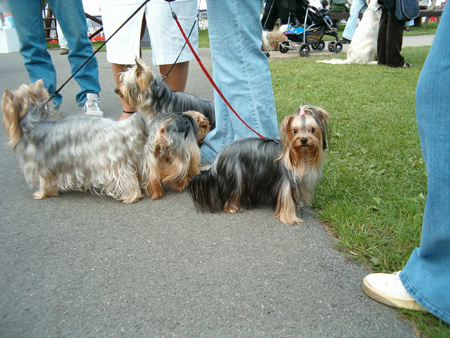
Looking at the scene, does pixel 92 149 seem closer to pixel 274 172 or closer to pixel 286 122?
pixel 274 172

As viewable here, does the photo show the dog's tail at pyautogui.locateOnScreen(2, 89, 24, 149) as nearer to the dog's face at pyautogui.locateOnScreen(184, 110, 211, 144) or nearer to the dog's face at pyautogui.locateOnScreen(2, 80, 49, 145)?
the dog's face at pyautogui.locateOnScreen(2, 80, 49, 145)

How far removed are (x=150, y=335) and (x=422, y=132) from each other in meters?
1.62

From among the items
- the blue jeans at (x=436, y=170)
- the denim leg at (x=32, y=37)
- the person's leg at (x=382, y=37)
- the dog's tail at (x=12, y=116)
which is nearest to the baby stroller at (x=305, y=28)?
Answer: the person's leg at (x=382, y=37)

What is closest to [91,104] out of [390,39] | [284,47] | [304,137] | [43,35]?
[43,35]

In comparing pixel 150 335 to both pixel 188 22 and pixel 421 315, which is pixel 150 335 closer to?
pixel 421 315

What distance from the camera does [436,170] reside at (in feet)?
5.89

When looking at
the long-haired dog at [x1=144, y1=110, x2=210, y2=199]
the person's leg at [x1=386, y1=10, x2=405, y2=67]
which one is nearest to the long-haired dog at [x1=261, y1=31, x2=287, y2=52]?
the person's leg at [x1=386, y1=10, x2=405, y2=67]

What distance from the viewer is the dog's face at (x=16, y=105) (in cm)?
322

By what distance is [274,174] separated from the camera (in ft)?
10.0

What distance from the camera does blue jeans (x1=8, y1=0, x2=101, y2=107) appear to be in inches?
195

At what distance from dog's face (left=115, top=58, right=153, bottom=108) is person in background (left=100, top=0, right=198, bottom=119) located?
431 millimetres

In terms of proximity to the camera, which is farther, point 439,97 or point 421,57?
point 421,57

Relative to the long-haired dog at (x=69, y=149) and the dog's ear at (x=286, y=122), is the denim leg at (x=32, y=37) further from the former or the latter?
the dog's ear at (x=286, y=122)

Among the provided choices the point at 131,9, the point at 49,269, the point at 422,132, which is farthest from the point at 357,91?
the point at 49,269
